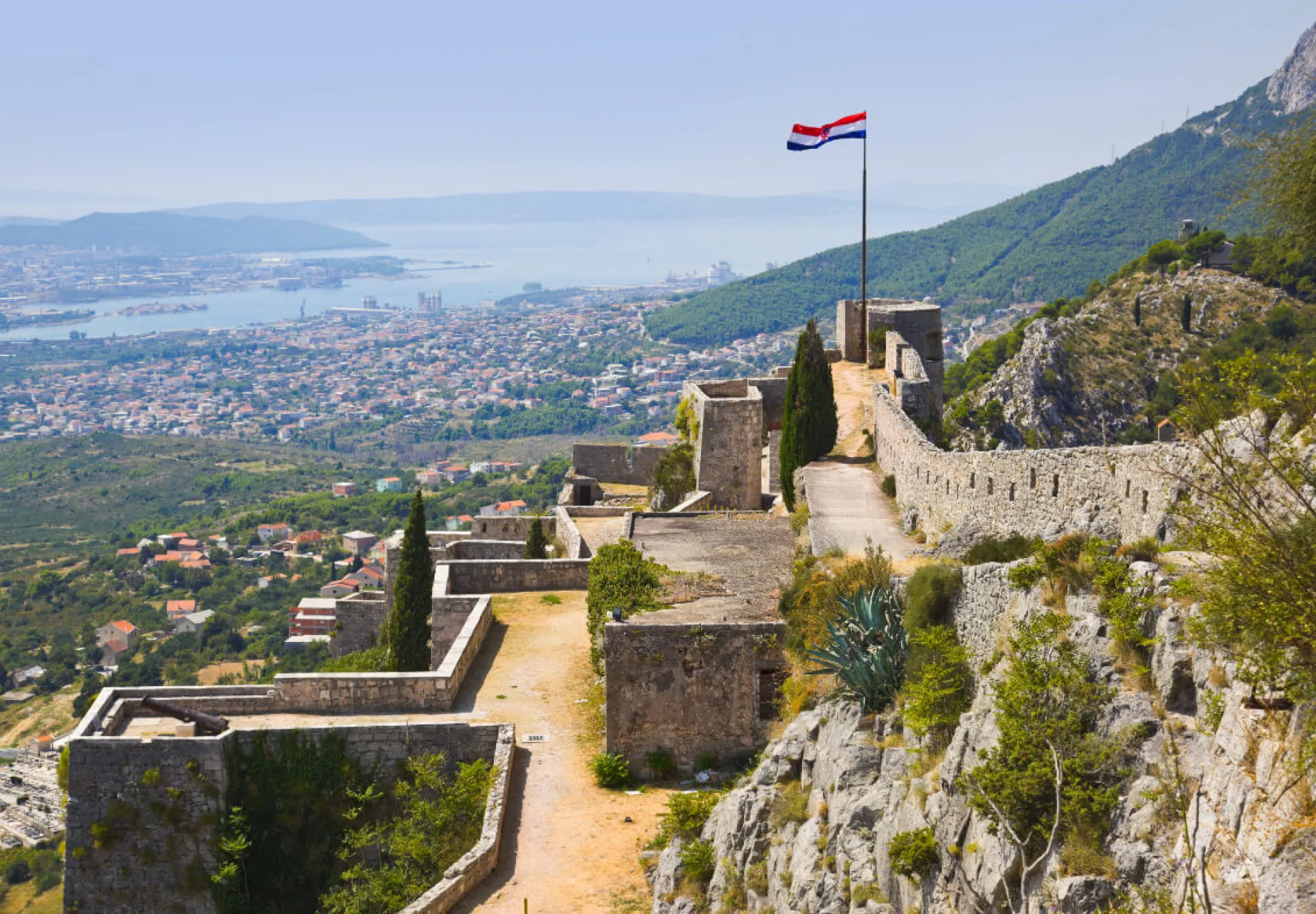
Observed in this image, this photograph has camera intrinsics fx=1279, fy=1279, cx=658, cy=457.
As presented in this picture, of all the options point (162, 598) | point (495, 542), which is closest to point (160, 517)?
point (162, 598)

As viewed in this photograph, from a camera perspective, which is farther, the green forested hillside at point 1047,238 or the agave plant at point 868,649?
the green forested hillside at point 1047,238

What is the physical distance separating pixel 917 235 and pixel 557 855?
150614 millimetres

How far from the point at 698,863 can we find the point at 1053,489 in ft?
15.6

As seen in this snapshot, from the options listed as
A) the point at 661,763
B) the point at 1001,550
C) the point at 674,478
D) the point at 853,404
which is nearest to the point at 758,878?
the point at 1001,550

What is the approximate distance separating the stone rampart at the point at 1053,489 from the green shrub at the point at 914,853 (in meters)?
2.79

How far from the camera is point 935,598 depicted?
36.8 ft

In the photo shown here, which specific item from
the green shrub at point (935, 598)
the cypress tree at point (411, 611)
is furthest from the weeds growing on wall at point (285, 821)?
the green shrub at point (935, 598)

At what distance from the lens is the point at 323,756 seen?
14211 millimetres

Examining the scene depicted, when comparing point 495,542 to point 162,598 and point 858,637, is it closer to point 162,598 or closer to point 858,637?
point 858,637

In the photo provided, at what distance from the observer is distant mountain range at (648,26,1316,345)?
307ft

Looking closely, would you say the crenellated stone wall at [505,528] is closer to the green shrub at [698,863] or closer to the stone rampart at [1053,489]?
the stone rampart at [1053,489]

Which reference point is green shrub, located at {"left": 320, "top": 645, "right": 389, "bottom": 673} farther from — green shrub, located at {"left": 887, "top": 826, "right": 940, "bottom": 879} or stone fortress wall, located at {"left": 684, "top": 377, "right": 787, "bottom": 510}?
green shrub, located at {"left": 887, "top": 826, "right": 940, "bottom": 879}

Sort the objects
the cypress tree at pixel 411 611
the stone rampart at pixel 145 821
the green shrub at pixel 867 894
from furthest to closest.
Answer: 1. the cypress tree at pixel 411 611
2. the stone rampart at pixel 145 821
3. the green shrub at pixel 867 894

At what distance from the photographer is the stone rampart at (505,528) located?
91.7ft
